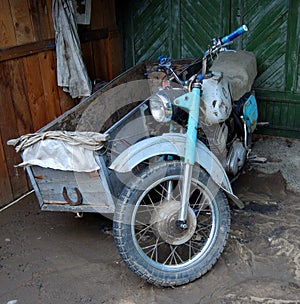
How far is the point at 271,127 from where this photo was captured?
4.39 meters

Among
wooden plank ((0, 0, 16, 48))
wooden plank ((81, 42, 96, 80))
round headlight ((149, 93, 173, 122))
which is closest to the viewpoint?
round headlight ((149, 93, 173, 122))

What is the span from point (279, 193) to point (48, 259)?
1989 millimetres

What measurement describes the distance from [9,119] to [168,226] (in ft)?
5.81

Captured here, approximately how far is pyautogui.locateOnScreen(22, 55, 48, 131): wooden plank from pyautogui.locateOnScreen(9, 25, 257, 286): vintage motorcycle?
1.20m

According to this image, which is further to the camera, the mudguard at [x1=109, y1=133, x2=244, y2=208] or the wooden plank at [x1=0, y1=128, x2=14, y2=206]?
the wooden plank at [x1=0, y1=128, x2=14, y2=206]

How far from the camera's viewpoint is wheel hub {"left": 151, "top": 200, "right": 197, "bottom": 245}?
7.82ft

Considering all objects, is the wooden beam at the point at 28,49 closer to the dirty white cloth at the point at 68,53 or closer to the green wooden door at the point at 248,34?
the dirty white cloth at the point at 68,53

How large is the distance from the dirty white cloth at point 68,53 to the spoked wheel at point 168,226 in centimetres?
165

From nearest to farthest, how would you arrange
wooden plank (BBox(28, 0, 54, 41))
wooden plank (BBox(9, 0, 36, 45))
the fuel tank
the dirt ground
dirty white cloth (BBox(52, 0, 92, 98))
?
the dirt ground, the fuel tank, wooden plank (BBox(9, 0, 36, 45)), wooden plank (BBox(28, 0, 54, 41)), dirty white cloth (BBox(52, 0, 92, 98))

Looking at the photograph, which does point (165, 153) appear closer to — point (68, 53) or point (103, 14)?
point (68, 53)

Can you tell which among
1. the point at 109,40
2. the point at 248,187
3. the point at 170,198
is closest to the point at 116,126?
the point at 170,198

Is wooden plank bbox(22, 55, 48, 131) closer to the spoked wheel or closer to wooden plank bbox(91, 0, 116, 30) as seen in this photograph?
wooden plank bbox(91, 0, 116, 30)

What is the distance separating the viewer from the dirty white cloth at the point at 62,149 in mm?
2287

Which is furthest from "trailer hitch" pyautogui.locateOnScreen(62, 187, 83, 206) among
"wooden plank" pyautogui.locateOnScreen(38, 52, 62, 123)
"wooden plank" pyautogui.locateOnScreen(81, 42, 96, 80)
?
"wooden plank" pyautogui.locateOnScreen(81, 42, 96, 80)
